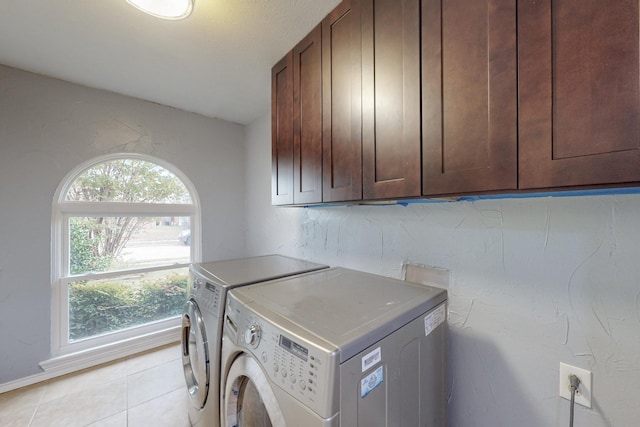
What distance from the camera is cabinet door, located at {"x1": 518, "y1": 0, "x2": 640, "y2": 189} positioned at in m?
0.51

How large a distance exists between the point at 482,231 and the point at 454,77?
2.03 feet

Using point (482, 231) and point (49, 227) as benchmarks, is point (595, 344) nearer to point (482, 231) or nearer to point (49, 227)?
point (482, 231)

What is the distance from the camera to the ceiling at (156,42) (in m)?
1.22

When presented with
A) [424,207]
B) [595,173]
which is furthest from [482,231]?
[595,173]

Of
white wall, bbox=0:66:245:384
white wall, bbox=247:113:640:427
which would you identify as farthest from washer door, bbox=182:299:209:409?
white wall, bbox=0:66:245:384

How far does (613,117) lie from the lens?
52 cm

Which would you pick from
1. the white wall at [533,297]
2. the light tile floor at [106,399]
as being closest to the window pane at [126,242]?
the light tile floor at [106,399]

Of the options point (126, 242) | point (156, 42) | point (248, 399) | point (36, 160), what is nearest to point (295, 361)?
point (248, 399)

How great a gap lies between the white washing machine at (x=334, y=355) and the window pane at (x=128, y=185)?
1.88m

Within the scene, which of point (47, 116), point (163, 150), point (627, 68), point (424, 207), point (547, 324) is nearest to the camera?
point (627, 68)

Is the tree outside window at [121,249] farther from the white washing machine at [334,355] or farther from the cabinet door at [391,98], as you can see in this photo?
the cabinet door at [391,98]

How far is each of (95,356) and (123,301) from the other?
0.44 meters

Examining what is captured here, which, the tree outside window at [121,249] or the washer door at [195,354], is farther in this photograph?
the tree outside window at [121,249]

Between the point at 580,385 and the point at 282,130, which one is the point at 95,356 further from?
the point at 580,385
